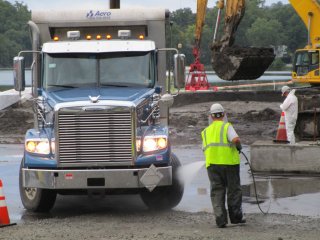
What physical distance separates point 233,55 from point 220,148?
21.5 m

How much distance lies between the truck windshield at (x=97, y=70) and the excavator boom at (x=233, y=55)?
1852 cm

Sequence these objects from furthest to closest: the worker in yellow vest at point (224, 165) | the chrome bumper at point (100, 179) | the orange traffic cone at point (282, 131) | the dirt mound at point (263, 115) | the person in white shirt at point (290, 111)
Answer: the dirt mound at point (263, 115)
the orange traffic cone at point (282, 131)
the person in white shirt at point (290, 111)
the chrome bumper at point (100, 179)
the worker in yellow vest at point (224, 165)

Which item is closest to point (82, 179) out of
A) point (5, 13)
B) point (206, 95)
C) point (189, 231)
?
point (189, 231)

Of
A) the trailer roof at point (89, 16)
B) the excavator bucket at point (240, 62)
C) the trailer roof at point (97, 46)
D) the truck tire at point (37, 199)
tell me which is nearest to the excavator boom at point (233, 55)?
the excavator bucket at point (240, 62)

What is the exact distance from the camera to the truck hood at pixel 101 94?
1518 centimetres

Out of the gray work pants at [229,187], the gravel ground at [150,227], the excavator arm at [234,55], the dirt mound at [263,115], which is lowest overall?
the dirt mound at [263,115]

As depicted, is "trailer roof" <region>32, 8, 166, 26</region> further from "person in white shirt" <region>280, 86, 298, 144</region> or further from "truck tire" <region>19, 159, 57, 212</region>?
"person in white shirt" <region>280, 86, 298, 144</region>

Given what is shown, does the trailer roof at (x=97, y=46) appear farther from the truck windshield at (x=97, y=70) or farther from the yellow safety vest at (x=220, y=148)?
the yellow safety vest at (x=220, y=148)

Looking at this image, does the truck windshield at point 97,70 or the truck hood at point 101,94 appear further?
the truck windshield at point 97,70

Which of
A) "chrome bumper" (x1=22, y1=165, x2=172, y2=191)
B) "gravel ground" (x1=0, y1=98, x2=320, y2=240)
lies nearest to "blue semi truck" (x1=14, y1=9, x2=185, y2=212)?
"chrome bumper" (x1=22, y1=165, x2=172, y2=191)

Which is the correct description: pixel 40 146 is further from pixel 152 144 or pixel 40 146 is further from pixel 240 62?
pixel 240 62

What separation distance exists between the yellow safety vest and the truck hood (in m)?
1.77

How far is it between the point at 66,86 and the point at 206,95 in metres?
29.0

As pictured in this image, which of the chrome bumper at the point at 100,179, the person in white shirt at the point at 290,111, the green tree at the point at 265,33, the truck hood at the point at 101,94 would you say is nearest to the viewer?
the chrome bumper at the point at 100,179
